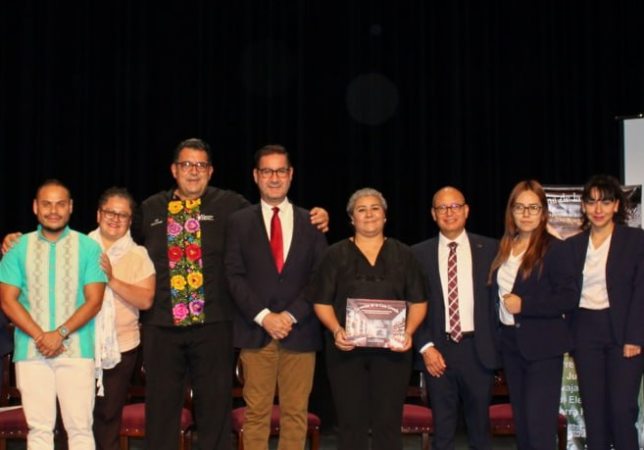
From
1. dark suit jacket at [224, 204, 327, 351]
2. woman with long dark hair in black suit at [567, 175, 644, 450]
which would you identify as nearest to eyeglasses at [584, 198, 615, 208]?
woman with long dark hair in black suit at [567, 175, 644, 450]

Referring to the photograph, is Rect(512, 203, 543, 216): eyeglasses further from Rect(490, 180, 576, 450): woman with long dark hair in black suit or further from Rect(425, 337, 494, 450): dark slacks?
Rect(425, 337, 494, 450): dark slacks

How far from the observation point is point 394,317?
4328 mm

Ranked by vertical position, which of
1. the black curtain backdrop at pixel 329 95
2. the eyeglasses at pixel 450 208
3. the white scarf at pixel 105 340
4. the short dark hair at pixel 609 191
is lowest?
the white scarf at pixel 105 340

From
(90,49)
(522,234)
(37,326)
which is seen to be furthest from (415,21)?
(37,326)

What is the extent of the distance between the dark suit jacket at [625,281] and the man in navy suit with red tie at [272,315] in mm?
1473

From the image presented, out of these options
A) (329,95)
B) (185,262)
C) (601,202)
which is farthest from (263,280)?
(329,95)

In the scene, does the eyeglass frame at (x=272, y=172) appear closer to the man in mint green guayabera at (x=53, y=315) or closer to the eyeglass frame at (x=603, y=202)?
the man in mint green guayabera at (x=53, y=315)

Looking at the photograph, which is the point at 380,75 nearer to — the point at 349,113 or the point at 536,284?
the point at 349,113

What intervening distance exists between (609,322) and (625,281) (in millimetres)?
232

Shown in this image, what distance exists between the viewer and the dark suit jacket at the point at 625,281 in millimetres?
4434

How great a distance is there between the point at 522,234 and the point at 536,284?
32cm

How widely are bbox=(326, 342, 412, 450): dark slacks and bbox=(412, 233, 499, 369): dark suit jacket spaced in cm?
30

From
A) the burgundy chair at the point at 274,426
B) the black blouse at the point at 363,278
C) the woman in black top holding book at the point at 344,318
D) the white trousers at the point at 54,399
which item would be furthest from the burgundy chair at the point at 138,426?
the black blouse at the point at 363,278

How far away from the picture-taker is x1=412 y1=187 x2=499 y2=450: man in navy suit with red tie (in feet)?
14.8
